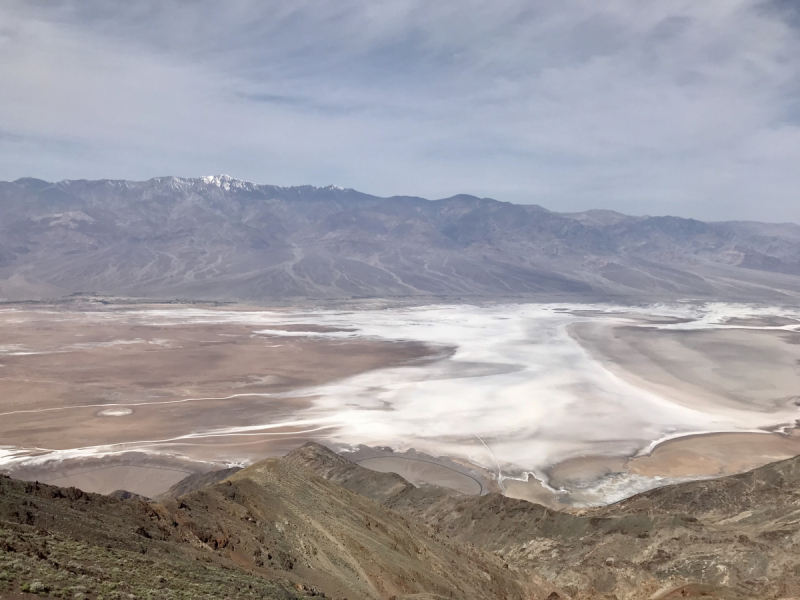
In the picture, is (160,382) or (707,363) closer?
(160,382)

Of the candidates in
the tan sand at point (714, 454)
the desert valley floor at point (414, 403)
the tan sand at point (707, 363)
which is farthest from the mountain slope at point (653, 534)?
the tan sand at point (707, 363)

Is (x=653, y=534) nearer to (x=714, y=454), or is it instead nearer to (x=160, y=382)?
(x=714, y=454)

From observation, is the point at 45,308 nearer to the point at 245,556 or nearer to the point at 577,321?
the point at 577,321

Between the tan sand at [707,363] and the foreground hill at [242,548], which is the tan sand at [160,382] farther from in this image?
the tan sand at [707,363]

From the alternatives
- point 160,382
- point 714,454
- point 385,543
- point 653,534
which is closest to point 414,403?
point 714,454

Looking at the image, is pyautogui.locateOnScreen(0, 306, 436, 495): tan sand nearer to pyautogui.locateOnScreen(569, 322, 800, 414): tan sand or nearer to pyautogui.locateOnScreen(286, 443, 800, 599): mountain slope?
pyautogui.locateOnScreen(286, 443, 800, 599): mountain slope

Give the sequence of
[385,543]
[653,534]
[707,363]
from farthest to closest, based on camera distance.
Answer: [707,363]
[653,534]
[385,543]
